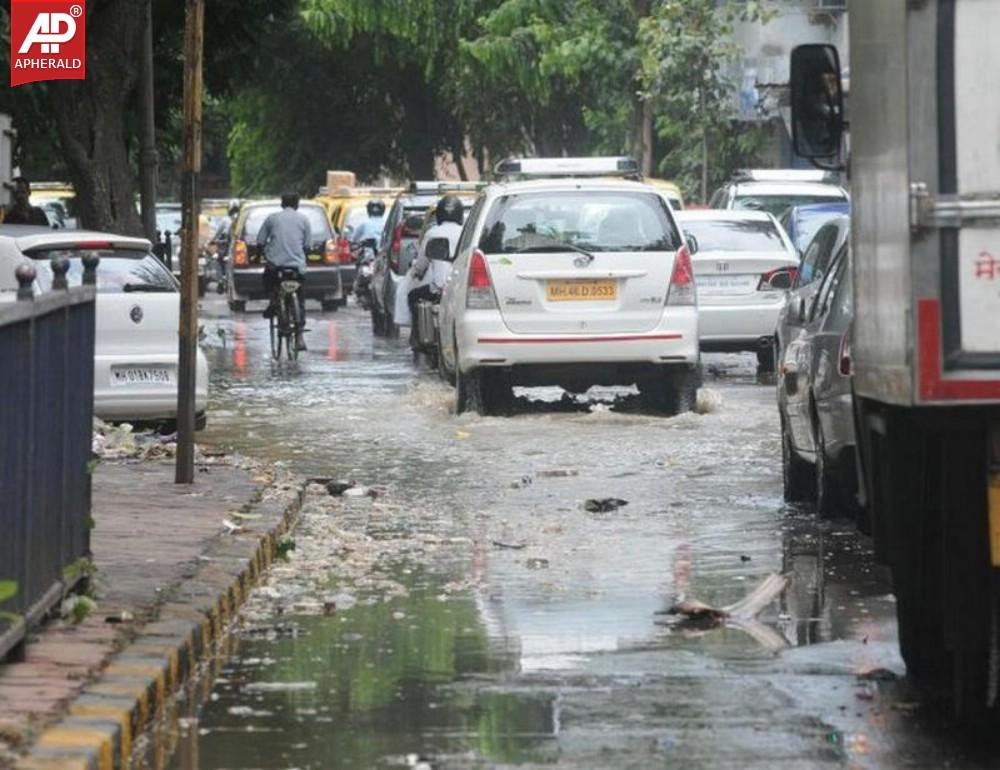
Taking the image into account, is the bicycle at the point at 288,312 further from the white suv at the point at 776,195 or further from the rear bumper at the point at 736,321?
the white suv at the point at 776,195

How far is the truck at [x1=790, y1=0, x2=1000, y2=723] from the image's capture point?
22.6ft

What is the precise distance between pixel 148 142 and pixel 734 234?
6914 mm

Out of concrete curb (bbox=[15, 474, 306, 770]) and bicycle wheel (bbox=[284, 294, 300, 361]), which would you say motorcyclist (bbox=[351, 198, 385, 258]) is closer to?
bicycle wheel (bbox=[284, 294, 300, 361])

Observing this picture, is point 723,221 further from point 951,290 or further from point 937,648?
point 951,290

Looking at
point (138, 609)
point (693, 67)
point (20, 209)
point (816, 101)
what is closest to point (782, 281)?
point (816, 101)

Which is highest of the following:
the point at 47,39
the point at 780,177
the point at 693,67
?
the point at 693,67

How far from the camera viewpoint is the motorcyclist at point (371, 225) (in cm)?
4509

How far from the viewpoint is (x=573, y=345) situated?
1941cm

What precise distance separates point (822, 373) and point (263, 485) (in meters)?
3.30

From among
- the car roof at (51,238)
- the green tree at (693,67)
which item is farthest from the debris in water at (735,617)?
the green tree at (693,67)

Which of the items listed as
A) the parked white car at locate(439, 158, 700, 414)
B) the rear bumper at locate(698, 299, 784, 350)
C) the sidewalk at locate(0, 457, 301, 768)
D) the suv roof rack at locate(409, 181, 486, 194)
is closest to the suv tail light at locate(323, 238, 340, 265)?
the suv roof rack at locate(409, 181, 486, 194)

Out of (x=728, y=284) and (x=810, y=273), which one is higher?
(x=728, y=284)

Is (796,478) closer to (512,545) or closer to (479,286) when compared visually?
(512,545)

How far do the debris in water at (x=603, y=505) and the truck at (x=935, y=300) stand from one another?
5.78 meters
